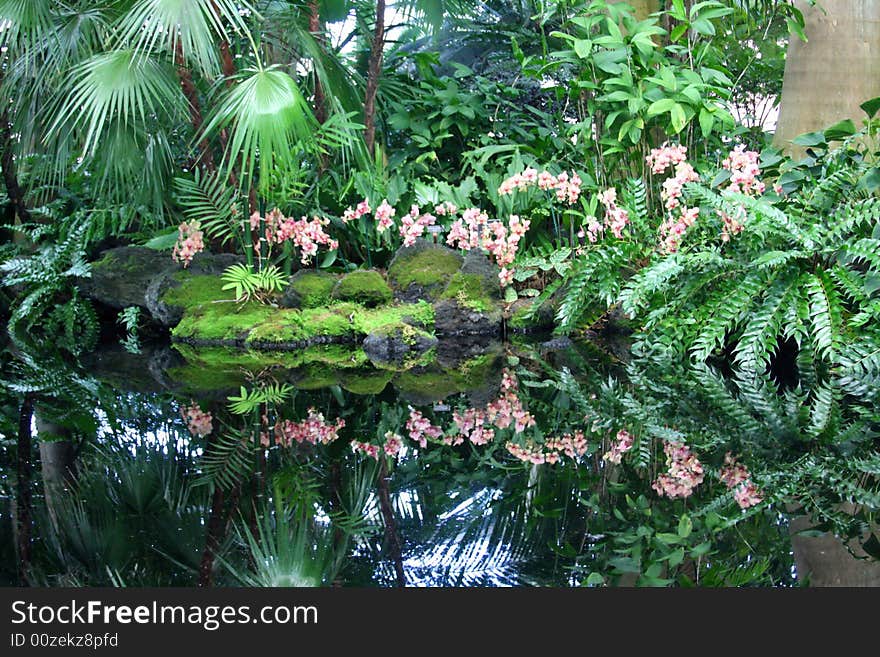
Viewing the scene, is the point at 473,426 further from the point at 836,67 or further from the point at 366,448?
the point at 836,67

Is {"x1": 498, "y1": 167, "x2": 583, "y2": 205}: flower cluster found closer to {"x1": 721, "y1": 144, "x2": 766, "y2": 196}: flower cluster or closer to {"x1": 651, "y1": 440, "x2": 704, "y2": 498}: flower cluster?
{"x1": 721, "y1": 144, "x2": 766, "y2": 196}: flower cluster

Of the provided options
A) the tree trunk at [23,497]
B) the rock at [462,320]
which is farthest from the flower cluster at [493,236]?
the tree trunk at [23,497]

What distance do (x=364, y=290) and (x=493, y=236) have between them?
1.21 m

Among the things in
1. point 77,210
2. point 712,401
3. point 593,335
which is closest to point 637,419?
point 712,401

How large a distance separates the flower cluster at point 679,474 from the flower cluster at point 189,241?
5.71m

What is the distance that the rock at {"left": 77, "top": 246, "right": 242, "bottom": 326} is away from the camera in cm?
884

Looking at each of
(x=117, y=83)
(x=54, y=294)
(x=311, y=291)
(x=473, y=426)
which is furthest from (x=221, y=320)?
(x=473, y=426)

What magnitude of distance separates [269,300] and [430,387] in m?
3.05

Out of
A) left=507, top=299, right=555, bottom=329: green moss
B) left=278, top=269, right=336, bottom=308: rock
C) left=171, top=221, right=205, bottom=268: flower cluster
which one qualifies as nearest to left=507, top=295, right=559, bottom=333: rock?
left=507, top=299, right=555, bottom=329: green moss

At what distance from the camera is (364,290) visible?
816 centimetres

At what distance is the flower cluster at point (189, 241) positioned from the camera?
28.1ft

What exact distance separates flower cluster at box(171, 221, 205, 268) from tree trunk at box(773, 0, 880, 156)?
4.77 meters

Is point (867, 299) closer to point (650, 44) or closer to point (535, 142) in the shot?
point (650, 44)

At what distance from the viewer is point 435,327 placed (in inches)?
324
